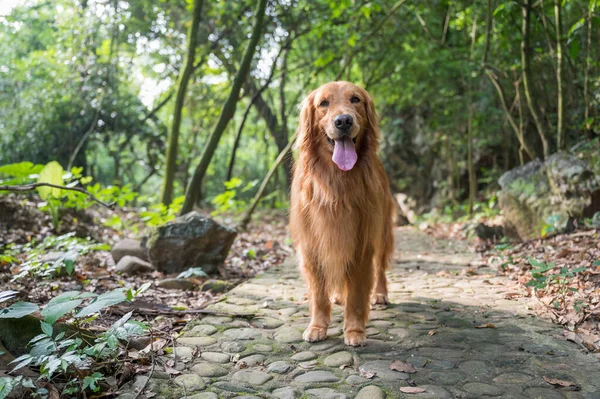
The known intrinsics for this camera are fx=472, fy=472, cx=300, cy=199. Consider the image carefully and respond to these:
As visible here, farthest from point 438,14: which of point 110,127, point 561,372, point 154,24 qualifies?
point 561,372

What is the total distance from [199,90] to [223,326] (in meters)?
10.2

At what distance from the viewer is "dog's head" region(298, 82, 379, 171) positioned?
3066 mm

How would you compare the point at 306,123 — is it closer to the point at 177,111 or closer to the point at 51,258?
the point at 51,258

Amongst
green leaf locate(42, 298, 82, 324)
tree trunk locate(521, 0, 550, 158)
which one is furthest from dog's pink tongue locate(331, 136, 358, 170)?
tree trunk locate(521, 0, 550, 158)

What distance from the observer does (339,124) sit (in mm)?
3033

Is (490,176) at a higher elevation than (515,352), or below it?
higher

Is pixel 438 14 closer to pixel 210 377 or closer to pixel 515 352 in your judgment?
pixel 515 352

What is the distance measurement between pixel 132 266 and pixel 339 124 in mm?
2874

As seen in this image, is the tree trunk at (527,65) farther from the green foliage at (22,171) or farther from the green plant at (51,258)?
the green foliage at (22,171)

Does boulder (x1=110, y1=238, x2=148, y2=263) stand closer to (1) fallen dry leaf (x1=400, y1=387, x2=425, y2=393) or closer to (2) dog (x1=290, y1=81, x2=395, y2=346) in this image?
(2) dog (x1=290, y1=81, x2=395, y2=346)

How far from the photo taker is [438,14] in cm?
1012

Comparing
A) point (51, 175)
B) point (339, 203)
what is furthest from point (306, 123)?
point (51, 175)

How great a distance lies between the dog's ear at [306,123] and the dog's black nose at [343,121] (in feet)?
1.01

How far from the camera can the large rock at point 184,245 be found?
493 centimetres
